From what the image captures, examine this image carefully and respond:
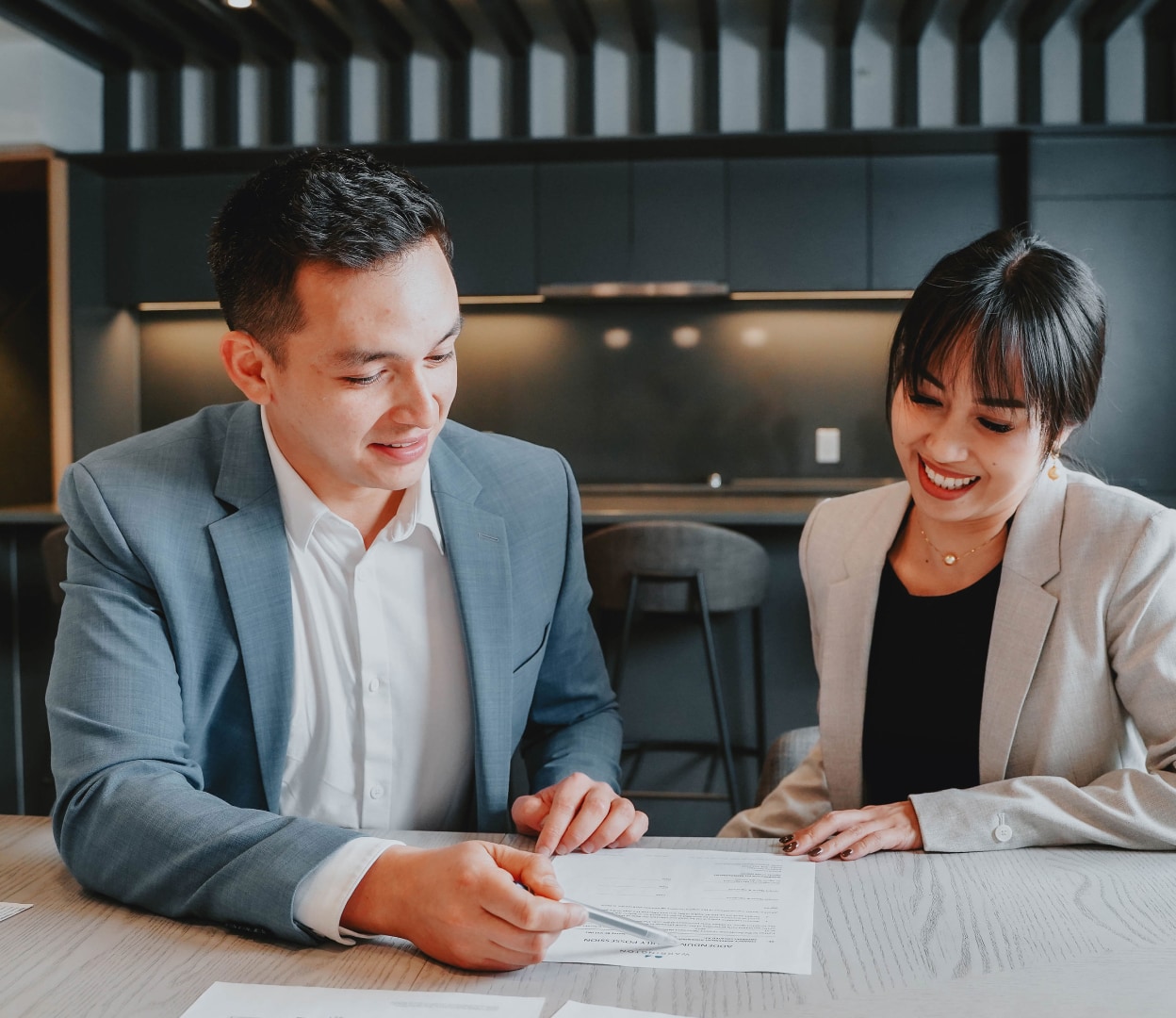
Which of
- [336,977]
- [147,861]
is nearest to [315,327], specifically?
[147,861]

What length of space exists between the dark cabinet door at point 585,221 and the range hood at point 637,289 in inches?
2.4

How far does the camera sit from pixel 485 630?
1394 mm

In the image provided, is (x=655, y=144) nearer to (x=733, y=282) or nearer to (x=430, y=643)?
(x=733, y=282)

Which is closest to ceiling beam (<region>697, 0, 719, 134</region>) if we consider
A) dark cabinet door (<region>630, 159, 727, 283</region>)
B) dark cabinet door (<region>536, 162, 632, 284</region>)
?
dark cabinet door (<region>630, 159, 727, 283</region>)

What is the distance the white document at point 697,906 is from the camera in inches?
35.6

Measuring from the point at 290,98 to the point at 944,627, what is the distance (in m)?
4.18

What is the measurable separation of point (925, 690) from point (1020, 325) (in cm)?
52

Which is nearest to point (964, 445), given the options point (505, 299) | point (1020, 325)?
point (1020, 325)

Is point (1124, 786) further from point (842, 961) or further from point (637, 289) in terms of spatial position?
point (637, 289)

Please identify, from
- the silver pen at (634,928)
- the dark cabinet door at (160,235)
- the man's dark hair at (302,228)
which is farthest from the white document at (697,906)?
the dark cabinet door at (160,235)

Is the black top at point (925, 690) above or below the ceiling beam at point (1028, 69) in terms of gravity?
below

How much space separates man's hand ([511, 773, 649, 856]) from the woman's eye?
66 cm

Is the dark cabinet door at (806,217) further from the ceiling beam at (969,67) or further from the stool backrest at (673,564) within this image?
the stool backrest at (673,564)

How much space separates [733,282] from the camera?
4715mm
